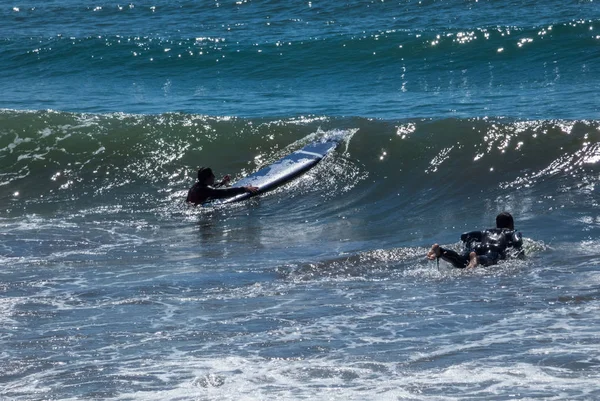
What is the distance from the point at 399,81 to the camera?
2252cm

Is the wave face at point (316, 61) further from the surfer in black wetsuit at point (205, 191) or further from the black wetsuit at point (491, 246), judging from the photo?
the black wetsuit at point (491, 246)

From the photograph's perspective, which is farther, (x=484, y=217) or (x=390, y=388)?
(x=484, y=217)

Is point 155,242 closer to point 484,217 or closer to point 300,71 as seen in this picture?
point 484,217

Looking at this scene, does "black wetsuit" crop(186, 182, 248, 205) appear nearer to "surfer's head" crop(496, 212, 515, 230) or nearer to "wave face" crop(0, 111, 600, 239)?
"wave face" crop(0, 111, 600, 239)

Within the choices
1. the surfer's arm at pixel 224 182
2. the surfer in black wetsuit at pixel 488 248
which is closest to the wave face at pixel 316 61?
the surfer's arm at pixel 224 182

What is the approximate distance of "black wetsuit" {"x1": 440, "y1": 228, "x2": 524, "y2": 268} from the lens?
9836 millimetres

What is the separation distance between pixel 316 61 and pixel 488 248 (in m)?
15.1

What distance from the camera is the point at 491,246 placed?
1002cm

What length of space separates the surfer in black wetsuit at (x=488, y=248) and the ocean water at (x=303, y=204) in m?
0.22

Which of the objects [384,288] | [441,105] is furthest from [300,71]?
[384,288]

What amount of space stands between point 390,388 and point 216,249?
526 centimetres

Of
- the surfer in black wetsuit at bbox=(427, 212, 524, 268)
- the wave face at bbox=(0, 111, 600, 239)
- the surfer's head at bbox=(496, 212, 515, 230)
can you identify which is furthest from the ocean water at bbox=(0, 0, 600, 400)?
the surfer's head at bbox=(496, 212, 515, 230)

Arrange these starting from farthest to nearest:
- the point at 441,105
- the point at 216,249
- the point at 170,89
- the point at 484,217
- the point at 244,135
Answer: the point at 170,89, the point at 441,105, the point at 244,135, the point at 484,217, the point at 216,249

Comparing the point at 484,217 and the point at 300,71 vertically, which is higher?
the point at 300,71
